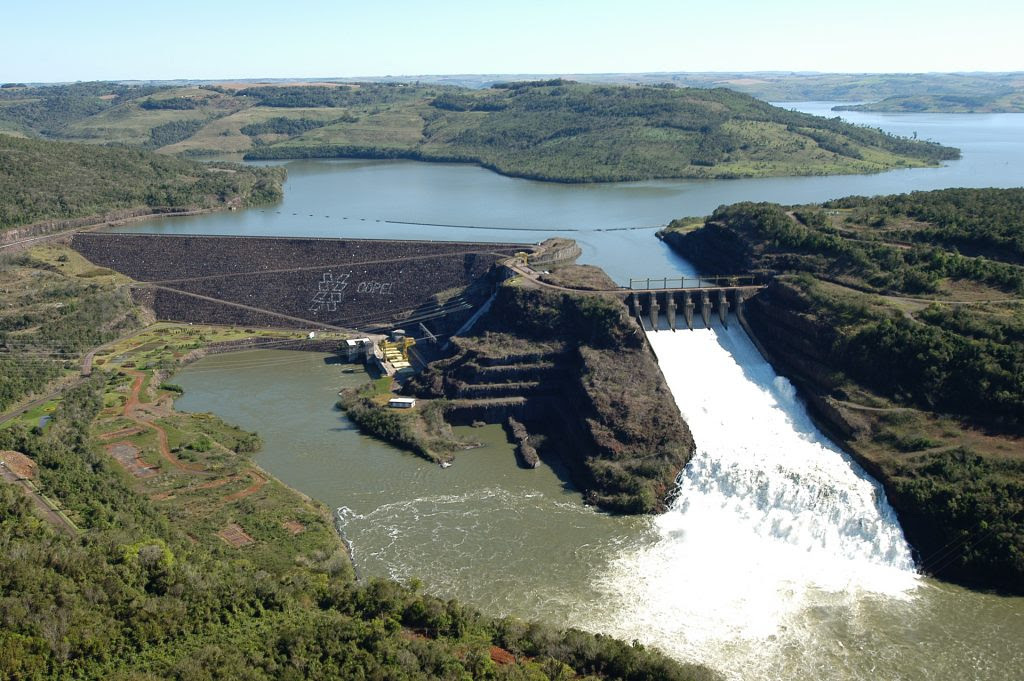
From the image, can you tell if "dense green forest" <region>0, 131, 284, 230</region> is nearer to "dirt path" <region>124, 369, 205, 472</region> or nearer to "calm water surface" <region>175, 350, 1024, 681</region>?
"dirt path" <region>124, 369, 205, 472</region>

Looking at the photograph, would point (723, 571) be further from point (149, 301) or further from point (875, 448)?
point (149, 301)

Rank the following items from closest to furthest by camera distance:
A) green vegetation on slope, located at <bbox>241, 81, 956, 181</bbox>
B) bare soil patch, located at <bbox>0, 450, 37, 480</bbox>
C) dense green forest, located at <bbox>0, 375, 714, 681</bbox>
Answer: dense green forest, located at <bbox>0, 375, 714, 681</bbox> < bare soil patch, located at <bbox>0, 450, 37, 480</bbox> < green vegetation on slope, located at <bbox>241, 81, 956, 181</bbox>

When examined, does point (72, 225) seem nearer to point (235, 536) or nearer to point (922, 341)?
→ point (235, 536)

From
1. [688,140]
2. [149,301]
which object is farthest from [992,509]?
[688,140]

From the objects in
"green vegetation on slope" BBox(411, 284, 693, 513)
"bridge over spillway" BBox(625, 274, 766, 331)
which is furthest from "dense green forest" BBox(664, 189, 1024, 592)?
"green vegetation on slope" BBox(411, 284, 693, 513)

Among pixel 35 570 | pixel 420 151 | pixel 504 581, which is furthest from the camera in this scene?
pixel 420 151

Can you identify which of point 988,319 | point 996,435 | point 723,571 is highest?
point 988,319

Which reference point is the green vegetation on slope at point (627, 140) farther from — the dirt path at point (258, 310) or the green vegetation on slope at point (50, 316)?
the green vegetation on slope at point (50, 316)

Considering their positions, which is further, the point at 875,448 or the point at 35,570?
the point at 875,448
